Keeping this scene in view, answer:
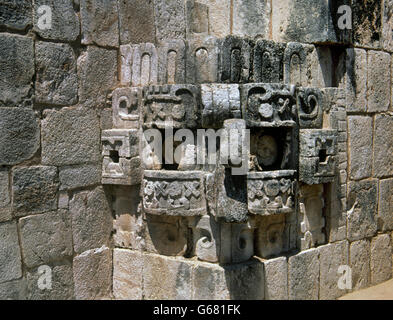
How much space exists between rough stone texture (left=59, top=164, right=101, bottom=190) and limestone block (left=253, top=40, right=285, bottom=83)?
1397mm

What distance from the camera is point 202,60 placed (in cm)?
355

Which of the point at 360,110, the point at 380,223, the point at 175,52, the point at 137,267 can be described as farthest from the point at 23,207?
the point at 380,223

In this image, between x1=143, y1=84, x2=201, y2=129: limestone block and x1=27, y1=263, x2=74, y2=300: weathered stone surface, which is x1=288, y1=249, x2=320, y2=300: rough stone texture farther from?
x1=27, y1=263, x2=74, y2=300: weathered stone surface

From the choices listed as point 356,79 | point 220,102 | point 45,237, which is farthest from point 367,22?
point 45,237

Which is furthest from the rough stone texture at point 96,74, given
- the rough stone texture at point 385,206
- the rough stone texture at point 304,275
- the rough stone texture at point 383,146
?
the rough stone texture at point 385,206

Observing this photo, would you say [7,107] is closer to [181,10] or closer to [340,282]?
[181,10]

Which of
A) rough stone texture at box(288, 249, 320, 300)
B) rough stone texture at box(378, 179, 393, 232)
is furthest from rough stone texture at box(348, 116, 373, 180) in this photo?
rough stone texture at box(288, 249, 320, 300)

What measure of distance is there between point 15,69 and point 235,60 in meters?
1.45

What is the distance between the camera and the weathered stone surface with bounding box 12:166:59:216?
3.56m

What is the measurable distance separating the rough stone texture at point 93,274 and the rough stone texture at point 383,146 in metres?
2.52

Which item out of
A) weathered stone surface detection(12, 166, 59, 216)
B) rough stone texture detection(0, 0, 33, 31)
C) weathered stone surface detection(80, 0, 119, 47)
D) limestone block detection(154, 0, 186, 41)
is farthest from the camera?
limestone block detection(154, 0, 186, 41)

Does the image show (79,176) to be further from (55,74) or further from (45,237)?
→ (55,74)

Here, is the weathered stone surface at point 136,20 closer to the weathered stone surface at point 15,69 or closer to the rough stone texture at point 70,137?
the rough stone texture at point 70,137

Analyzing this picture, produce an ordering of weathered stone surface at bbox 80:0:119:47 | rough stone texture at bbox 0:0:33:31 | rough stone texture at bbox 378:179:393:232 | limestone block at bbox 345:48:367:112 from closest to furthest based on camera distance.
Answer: rough stone texture at bbox 0:0:33:31 → weathered stone surface at bbox 80:0:119:47 → limestone block at bbox 345:48:367:112 → rough stone texture at bbox 378:179:393:232
